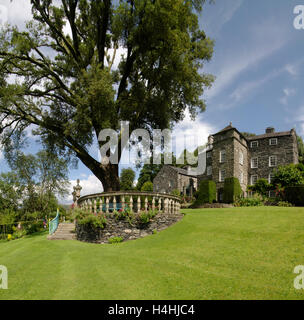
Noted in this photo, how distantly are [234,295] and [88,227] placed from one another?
31.9 feet

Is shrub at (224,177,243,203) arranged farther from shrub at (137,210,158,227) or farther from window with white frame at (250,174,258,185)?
shrub at (137,210,158,227)

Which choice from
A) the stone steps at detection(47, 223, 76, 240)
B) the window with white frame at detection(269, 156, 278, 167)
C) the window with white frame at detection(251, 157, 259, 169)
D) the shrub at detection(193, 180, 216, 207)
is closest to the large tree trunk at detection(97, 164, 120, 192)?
the stone steps at detection(47, 223, 76, 240)

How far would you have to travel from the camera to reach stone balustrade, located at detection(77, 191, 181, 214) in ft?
Result: 45.6

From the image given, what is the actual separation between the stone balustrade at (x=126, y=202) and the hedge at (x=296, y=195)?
38.8 ft

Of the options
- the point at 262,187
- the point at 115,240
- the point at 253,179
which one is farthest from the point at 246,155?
the point at 115,240

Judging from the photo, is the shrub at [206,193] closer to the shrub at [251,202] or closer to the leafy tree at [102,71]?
the shrub at [251,202]

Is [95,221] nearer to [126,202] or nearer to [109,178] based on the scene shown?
[126,202]

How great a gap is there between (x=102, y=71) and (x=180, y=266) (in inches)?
498

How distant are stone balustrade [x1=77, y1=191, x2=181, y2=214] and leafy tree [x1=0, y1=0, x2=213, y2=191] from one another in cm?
240

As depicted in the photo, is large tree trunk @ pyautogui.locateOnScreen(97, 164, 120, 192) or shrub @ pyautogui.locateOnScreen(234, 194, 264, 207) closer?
large tree trunk @ pyautogui.locateOnScreen(97, 164, 120, 192)

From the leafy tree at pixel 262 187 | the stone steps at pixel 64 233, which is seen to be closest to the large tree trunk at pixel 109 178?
the stone steps at pixel 64 233

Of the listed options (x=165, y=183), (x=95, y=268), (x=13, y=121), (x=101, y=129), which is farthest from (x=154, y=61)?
(x=165, y=183)
